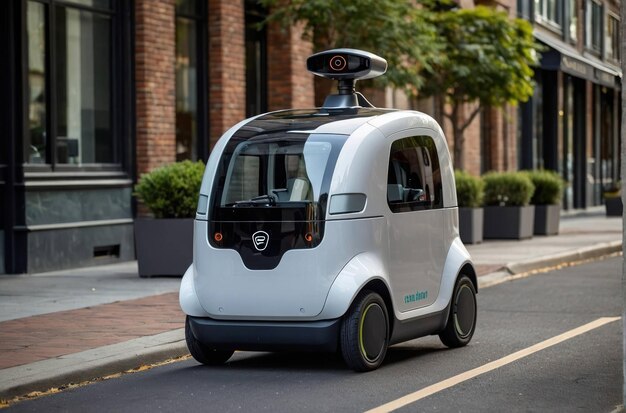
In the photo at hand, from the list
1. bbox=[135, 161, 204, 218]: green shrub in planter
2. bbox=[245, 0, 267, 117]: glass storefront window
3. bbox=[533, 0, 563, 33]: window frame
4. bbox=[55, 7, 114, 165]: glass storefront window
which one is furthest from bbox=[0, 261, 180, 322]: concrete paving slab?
bbox=[533, 0, 563, 33]: window frame

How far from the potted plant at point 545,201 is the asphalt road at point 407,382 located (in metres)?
14.4

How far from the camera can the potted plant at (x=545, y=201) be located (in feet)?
85.1

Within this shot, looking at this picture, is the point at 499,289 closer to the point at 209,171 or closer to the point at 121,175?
the point at 121,175

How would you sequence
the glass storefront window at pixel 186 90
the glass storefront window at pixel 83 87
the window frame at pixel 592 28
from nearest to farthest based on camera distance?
the glass storefront window at pixel 83 87
the glass storefront window at pixel 186 90
the window frame at pixel 592 28

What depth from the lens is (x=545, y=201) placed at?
1030 inches

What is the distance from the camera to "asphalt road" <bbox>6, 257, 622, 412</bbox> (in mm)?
7698

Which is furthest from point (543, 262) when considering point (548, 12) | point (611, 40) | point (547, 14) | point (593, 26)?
point (611, 40)

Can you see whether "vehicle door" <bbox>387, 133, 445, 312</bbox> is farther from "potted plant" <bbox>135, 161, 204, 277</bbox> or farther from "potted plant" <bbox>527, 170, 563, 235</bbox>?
"potted plant" <bbox>527, 170, 563, 235</bbox>

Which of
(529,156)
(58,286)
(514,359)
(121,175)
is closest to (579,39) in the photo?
A: (529,156)

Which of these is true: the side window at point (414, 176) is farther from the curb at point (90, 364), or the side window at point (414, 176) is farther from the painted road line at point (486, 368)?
the curb at point (90, 364)

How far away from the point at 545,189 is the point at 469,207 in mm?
3759

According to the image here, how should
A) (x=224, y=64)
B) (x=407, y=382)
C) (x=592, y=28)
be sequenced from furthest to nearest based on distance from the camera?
(x=592, y=28)
(x=224, y=64)
(x=407, y=382)

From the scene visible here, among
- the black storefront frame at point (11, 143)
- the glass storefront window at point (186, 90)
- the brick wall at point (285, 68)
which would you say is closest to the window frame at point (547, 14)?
the brick wall at point (285, 68)

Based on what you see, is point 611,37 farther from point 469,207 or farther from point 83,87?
point 83,87
